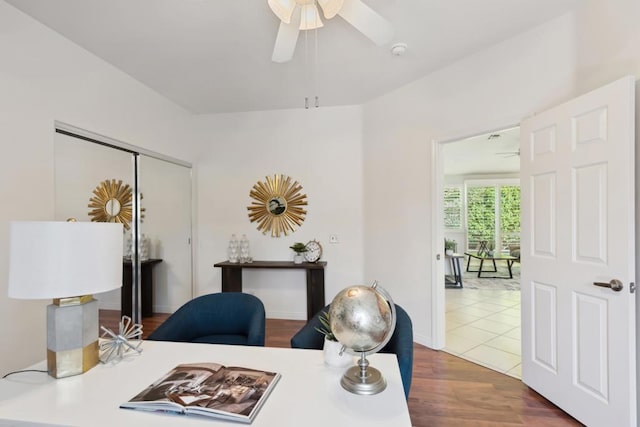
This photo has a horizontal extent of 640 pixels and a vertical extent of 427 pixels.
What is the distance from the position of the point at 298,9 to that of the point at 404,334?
1.76m

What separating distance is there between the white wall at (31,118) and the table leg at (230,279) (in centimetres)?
170

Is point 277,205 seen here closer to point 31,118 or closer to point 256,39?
point 256,39

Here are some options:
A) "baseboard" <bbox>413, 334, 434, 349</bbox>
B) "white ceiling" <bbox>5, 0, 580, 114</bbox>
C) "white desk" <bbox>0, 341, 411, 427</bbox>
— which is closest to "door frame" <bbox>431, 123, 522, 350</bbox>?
"baseboard" <bbox>413, 334, 434, 349</bbox>

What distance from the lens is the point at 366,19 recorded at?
1586 mm

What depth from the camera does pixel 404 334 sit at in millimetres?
1433

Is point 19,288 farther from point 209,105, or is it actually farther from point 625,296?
point 209,105

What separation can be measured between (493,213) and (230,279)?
6.89m

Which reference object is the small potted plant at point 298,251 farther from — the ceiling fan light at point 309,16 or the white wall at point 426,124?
the ceiling fan light at point 309,16

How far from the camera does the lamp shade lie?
3.30ft

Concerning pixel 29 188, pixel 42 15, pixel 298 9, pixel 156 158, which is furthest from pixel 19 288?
pixel 156 158

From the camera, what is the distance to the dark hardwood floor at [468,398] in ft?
6.26

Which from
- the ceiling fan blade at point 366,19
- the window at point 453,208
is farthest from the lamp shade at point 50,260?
the window at point 453,208

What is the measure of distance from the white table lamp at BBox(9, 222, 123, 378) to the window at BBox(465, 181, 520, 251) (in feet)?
26.7

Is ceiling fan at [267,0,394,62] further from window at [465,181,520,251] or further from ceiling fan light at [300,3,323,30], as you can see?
window at [465,181,520,251]
